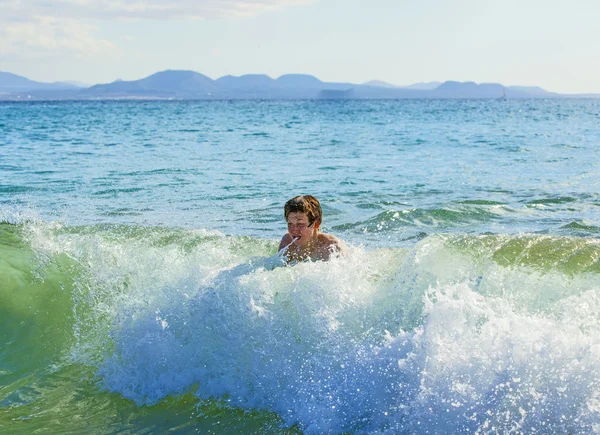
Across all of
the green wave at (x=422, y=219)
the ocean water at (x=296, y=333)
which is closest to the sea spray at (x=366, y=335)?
the ocean water at (x=296, y=333)

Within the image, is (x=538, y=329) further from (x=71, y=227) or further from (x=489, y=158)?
(x=489, y=158)

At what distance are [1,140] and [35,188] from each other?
16.8 meters

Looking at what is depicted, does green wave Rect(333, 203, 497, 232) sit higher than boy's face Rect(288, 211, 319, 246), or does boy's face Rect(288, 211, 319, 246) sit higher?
boy's face Rect(288, 211, 319, 246)

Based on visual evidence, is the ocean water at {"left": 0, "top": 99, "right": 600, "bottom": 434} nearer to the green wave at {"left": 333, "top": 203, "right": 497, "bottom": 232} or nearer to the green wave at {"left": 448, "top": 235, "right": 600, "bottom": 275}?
the green wave at {"left": 448, "top": 235, "right": 600, "bottom": 275}

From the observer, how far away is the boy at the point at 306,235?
20.0 ft

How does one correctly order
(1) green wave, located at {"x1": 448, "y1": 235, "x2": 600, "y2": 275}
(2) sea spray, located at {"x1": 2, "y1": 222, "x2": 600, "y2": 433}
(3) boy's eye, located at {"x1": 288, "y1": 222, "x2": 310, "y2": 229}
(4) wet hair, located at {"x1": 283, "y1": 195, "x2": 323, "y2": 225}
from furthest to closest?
(3) boy's eye, located at {"x1": 288, "y1": 222, "x2": 310, "y2": 229}, (4) wet hair, located at {"x1": 283, "y1": 195, "x2": 323, "y2": 225}, (1) green wave, located at {"x1": 448, "y1": 235, "x2": 600, "y2": 275}, (2) sea spray, located at {"x1": 2, "y1": 222, "x2": 600, "y2": 433}

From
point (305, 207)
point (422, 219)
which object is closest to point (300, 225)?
point (305, 207)

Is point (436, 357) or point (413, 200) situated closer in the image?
point (436, 357)

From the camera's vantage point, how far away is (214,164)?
18656 millimetres

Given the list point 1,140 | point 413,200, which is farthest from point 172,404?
point 1,140

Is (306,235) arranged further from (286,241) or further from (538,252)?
(538,252)

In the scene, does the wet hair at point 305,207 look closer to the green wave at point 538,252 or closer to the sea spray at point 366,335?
the sea spray at point 366,335

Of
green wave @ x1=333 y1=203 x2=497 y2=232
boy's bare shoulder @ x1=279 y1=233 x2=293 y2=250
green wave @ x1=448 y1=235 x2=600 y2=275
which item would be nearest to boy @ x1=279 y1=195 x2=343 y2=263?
boy's bare shoulder @ x1=279 y1=233 x2=293 y2=250

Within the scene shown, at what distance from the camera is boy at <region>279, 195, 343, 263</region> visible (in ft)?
20.0
